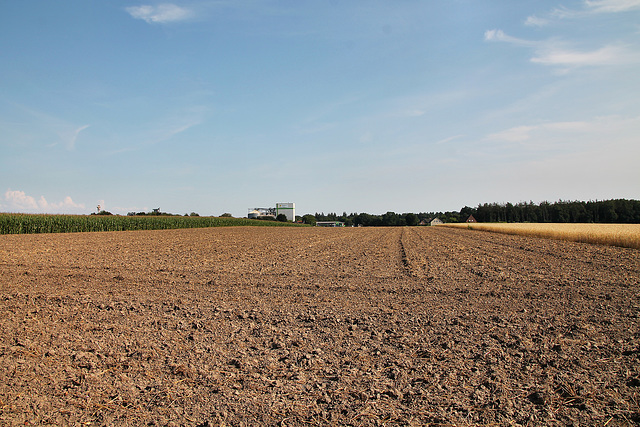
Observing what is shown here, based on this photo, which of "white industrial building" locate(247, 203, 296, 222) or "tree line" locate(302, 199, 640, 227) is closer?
"tree line" locate(302, 199, 640, 227)

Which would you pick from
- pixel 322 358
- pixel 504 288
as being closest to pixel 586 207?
pixel 504 288

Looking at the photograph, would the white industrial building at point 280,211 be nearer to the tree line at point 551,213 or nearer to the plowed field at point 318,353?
the tree line at point 551,213

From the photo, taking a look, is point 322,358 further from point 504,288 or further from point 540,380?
point 504,288

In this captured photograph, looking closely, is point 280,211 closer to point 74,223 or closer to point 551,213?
point 551,213

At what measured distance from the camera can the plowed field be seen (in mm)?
3082

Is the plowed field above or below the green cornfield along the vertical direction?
below

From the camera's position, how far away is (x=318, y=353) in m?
4.31

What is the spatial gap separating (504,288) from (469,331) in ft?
12.5

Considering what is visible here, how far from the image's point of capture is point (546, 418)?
298cm

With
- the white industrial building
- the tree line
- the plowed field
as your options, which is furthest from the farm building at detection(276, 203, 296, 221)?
the plowed field

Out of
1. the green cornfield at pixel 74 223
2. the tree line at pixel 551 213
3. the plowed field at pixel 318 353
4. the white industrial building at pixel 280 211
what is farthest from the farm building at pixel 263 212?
the plowed field at pixel 318 353

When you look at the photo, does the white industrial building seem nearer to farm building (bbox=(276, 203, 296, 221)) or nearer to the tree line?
farm building (bbox=(276, 203, 296, 221))

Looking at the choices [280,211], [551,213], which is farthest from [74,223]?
[551,213]

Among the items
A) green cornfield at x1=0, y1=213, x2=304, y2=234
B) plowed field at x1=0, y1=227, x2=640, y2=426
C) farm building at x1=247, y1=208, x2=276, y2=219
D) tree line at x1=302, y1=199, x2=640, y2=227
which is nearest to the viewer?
plowed field at x1=0, y1=227, x2=640, y2=426
